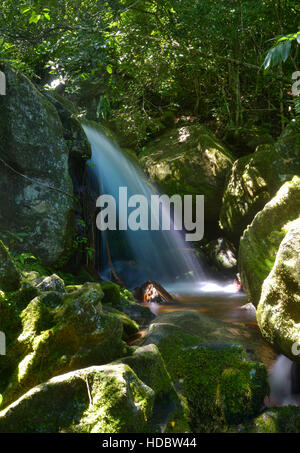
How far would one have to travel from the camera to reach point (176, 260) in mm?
9891

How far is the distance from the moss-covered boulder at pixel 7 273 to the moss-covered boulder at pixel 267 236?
3364mm

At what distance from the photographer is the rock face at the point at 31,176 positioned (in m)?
5.13

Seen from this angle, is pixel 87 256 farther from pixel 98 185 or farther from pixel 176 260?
pixel 176 260

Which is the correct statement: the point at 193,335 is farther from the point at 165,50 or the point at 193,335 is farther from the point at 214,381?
the point at 165,50

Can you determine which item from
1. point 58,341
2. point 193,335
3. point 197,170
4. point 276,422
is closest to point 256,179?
point 197,170

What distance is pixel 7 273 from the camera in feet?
9.68

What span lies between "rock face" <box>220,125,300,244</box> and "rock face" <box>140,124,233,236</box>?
0.64 meters

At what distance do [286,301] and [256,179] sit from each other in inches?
199

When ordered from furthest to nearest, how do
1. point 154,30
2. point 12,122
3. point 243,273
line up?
point 154,30
point 243,273
point 12,122

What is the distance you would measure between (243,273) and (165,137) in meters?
6.84

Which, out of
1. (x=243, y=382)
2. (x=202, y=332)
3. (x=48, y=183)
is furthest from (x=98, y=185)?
(x=243, y=382)

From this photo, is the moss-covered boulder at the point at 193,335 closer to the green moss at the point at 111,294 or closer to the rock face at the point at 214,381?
the rock face at the point at 214,381

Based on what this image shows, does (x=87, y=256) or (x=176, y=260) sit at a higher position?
(x=87, y=256)
